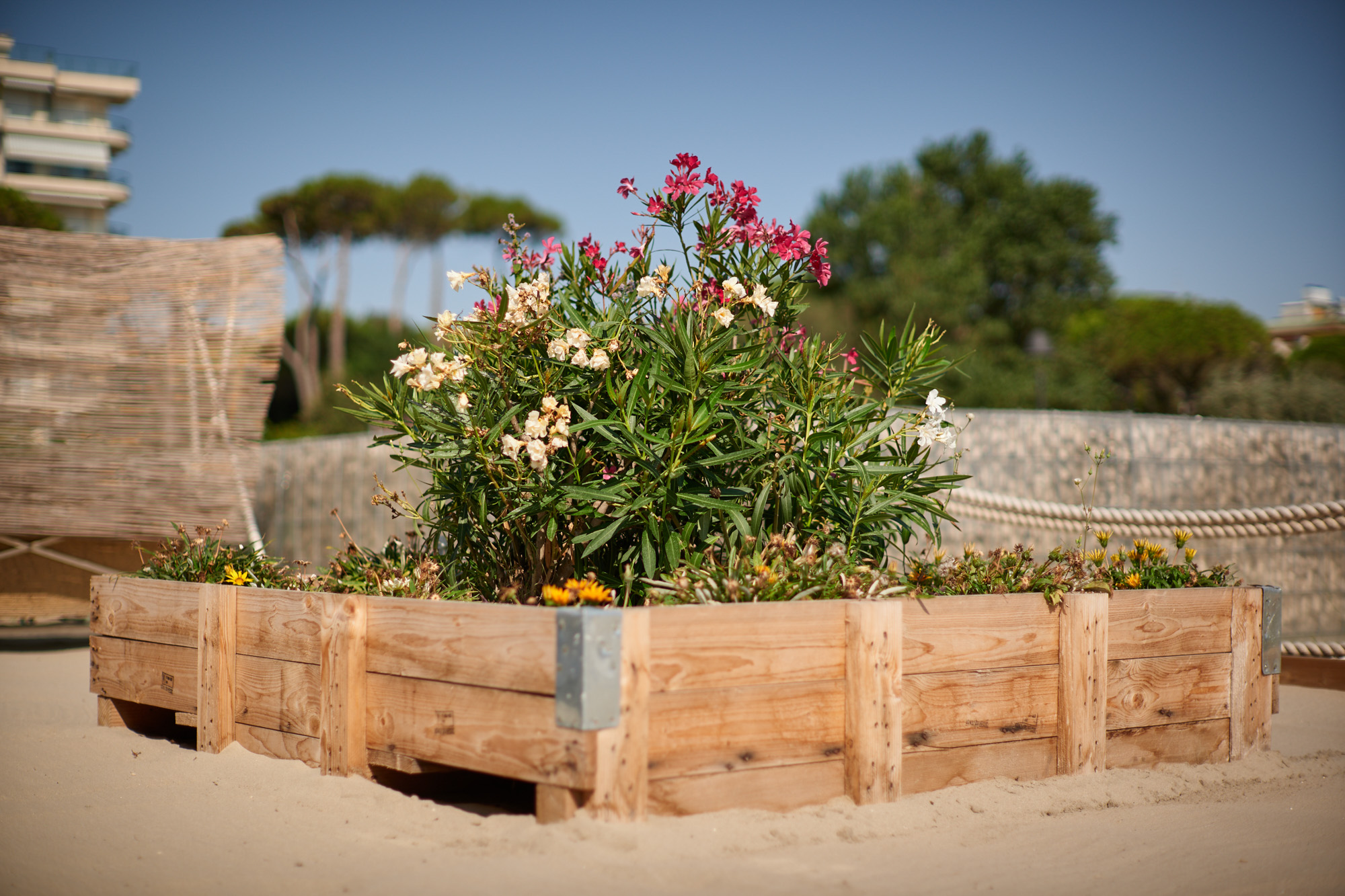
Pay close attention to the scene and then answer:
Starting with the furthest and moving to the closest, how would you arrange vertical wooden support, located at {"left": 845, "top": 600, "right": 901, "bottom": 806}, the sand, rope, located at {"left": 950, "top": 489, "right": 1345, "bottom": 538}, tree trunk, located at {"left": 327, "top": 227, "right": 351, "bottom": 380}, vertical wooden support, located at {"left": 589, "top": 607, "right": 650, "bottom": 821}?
tree trunk, located at {"left": 327, "top": 227, "right": 351, "bottom": 380} → rope, located at {"left": 950, "top": 489, "right": 1345, "bottom": 538} → vertical wooden support, located at {"left": 845, "top": 600, "right": 901, "bottom": 806} → vertical wooden support, located at {"left": 589, "top": 607, "right": 650, "bottom": 821} → the sand

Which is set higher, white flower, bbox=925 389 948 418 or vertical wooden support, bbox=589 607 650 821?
white flower, bbox=925 389 948 418

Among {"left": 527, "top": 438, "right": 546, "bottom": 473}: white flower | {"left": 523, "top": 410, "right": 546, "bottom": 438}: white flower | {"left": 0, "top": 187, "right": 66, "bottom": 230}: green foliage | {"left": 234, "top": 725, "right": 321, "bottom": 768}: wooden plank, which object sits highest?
{"left": 0, "top": 187, "right": 66, "bottom": 230}: green foliage

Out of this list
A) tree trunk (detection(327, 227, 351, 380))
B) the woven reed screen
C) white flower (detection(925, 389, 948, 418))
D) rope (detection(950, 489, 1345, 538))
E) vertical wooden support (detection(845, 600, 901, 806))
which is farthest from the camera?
tree trunk (detection(327, 227, 351, 380))

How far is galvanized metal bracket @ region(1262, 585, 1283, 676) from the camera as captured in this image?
3.68m

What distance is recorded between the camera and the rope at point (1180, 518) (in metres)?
5.61

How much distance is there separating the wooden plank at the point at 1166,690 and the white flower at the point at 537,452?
6.35 feet

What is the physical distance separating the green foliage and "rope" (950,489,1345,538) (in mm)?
12515

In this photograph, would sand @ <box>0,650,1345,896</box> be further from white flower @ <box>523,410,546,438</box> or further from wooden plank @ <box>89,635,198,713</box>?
white flower @ <box>523,410,546,438</box>

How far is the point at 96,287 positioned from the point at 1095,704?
6658 millimetres

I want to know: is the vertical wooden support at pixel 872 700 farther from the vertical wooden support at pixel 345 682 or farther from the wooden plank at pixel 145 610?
the wooden plank at pixel 145 610

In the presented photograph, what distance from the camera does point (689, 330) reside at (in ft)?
10.4

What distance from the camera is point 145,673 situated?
12.5ft

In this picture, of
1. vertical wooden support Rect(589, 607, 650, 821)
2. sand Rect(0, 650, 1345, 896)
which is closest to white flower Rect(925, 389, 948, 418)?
sand Rect(0, 650, 1345, 896)

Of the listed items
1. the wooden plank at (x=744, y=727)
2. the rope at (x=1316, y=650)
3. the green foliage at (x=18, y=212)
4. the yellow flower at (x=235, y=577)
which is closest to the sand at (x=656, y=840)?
the wooden plank at (x=744, y=727)
